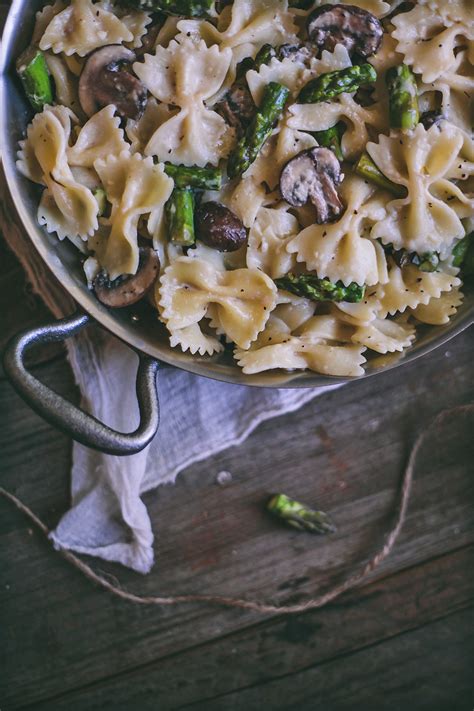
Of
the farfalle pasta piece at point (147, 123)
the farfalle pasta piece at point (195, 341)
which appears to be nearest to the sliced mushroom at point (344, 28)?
the farfalle pasta piece at point (147, 123)

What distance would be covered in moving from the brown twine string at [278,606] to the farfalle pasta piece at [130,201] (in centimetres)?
115

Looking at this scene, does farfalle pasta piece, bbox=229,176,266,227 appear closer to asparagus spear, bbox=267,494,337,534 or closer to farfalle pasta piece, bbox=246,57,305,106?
farfalle pasta piece, bbox=246,57,305,106

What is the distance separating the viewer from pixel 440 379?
2.89 m

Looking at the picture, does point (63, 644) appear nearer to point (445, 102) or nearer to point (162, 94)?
point (162, 94)

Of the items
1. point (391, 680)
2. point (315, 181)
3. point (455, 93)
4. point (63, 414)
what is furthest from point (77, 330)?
point (391, 680)

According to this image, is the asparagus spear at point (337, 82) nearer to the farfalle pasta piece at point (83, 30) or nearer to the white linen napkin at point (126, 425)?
the farfalle pasta piece at point (83, 30)

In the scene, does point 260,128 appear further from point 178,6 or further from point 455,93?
point 455,93

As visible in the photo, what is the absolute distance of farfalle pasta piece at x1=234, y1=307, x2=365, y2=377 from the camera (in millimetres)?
2346

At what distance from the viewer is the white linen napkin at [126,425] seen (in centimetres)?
278

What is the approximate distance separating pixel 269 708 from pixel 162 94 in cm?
242

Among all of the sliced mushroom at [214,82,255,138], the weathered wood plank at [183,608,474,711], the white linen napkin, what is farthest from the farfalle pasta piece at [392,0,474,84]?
the weathered wood plank at [183,608,474,711]

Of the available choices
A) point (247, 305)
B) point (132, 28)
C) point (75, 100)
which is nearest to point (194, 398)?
point (247, 305)

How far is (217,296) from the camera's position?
2.39m

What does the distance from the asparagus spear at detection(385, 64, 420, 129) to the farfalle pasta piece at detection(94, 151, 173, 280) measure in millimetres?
781
